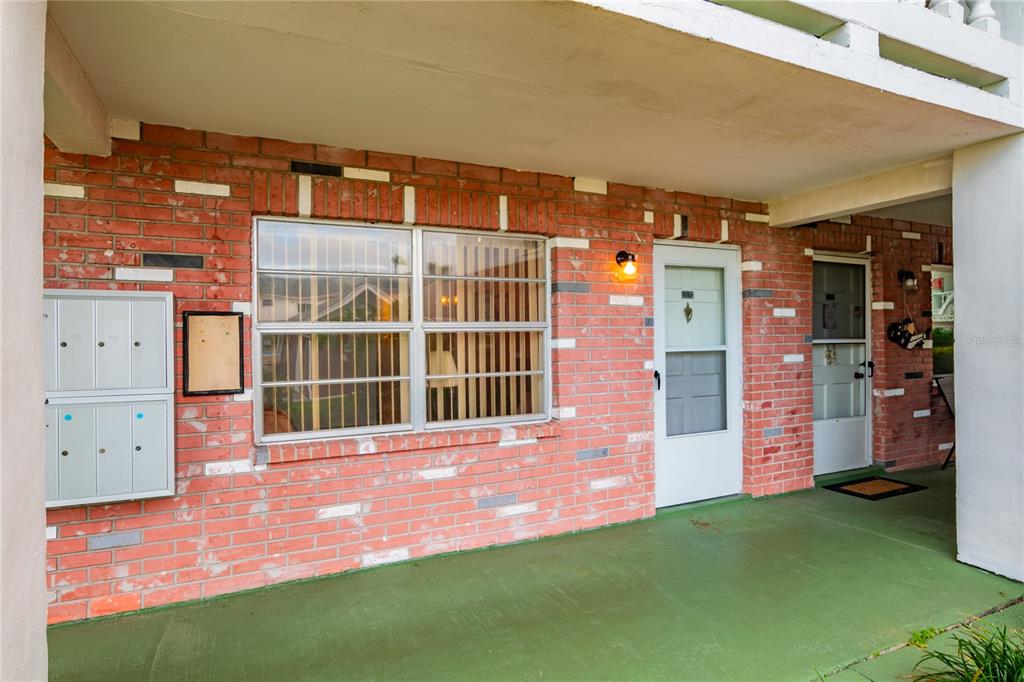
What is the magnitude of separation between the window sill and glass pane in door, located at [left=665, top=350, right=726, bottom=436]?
3.95 feet

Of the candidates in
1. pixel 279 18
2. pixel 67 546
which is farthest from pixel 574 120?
pixel 67 546

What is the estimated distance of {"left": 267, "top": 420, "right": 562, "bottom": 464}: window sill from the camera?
3.19m

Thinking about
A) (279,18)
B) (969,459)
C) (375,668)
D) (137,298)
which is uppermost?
(279,18)

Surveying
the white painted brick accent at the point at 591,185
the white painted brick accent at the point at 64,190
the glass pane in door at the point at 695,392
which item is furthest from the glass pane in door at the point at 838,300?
the white painted brick accent at the point at 64,190

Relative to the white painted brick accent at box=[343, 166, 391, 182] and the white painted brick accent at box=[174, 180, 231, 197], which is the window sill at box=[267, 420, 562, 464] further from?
the white painted brick accent at box=[343, 166, 391, 182]

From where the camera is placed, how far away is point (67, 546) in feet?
9.00

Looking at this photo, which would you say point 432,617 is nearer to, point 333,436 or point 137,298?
point 333,436

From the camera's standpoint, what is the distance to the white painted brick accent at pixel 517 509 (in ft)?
12.3

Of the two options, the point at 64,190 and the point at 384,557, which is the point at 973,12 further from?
the point at 64,190

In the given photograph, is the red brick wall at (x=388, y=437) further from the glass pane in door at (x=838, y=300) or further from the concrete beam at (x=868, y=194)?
the glass pane in door at (x=838, y=300)

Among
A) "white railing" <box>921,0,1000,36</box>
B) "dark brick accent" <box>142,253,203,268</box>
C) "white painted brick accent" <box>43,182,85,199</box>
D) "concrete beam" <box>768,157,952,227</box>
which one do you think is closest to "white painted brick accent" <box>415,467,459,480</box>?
"dark brick accent" <box>142,253,203,268</box>

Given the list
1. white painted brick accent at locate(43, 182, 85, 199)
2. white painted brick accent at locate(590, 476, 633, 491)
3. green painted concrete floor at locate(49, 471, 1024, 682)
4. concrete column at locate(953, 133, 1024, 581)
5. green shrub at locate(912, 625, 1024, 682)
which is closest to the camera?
green shrub at locate(912, 625, 1024, 682)

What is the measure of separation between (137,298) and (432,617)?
7.16 feet

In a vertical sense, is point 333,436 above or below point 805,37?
below
